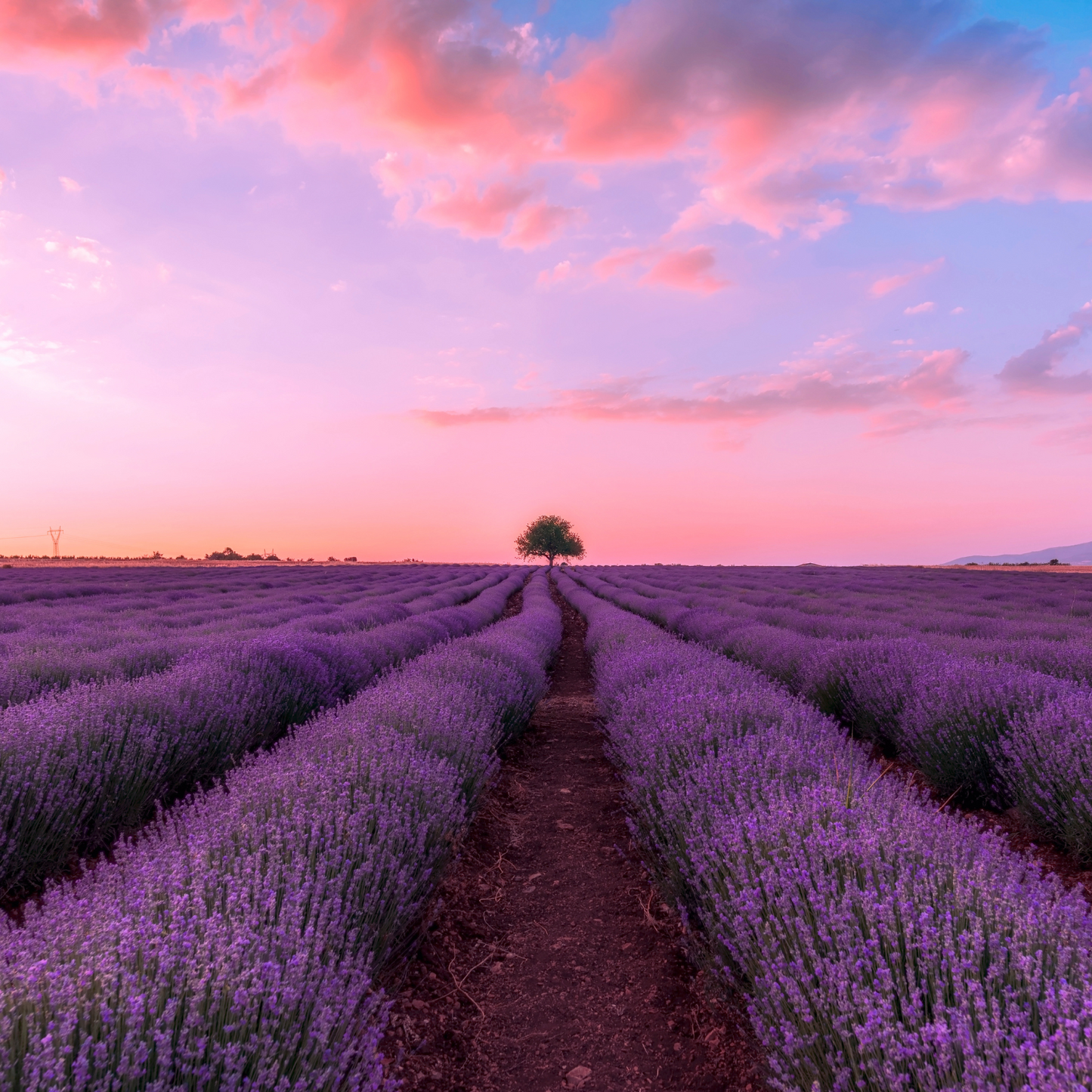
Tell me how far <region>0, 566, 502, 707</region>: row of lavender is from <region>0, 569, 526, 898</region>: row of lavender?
74cm

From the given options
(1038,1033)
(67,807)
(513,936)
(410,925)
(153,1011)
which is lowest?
(513,936)

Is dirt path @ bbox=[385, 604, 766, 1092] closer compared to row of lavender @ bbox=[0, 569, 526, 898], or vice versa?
dirt path @ bbox=[385, 604, 766, 1092]

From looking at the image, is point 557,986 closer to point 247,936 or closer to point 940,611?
point 247,936

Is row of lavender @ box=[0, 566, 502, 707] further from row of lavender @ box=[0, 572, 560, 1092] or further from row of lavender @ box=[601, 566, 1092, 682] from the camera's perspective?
row of lavender @ box=[601, 566, 1092, 682]

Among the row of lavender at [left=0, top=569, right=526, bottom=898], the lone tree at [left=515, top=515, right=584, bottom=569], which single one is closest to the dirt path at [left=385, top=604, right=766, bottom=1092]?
the row of lavender at [left=0, top=569, right=526, bottom=898]

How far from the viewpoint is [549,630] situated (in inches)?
362

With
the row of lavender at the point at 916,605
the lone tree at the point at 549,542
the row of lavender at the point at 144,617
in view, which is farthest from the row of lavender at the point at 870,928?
the lone tree at the point at 549,542

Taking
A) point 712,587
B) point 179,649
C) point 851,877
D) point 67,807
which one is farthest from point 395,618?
point 712,587

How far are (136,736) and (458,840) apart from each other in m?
1.83

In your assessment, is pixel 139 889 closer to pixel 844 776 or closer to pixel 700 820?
pixel 700 820

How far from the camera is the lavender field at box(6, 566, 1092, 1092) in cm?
122

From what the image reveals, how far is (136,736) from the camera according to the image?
3.43 meters

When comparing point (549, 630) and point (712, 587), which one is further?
point (712, 587)

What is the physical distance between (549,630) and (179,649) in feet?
15.7
